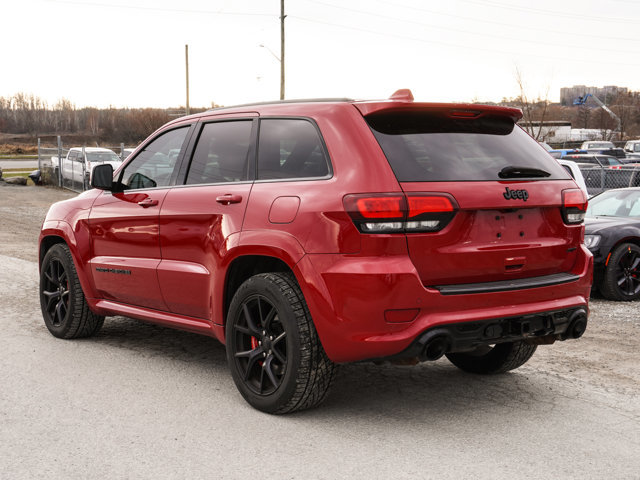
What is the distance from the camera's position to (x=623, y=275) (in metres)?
9.37

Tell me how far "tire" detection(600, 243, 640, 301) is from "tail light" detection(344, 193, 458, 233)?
5.88 m

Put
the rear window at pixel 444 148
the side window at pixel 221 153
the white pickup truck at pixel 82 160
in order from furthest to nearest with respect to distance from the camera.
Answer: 1. the white pickup truck at pixel 82 160
2. the side window at pixel 221 153
3. the rear window at pixel 444 148

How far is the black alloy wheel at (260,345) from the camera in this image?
4586 millimetres

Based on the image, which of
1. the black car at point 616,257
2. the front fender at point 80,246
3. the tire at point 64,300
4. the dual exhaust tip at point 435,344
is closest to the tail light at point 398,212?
the dual exhaust tip at point 435,344

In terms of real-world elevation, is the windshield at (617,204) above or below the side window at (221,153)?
below

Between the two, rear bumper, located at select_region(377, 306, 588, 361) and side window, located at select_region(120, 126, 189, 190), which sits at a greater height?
side window, located at select_region(120, 126, 189, 190)

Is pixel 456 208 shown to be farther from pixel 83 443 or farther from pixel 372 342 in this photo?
pixel 83 443

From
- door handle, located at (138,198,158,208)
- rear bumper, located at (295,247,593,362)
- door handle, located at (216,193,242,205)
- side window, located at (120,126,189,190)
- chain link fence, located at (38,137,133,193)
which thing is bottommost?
chain link fence, located at (38,137,133,193)

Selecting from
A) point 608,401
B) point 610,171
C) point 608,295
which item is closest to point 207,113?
point 608,401

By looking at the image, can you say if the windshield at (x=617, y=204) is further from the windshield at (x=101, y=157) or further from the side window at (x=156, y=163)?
the windshield at (x=101, y=157)

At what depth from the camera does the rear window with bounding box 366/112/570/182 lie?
424 cm

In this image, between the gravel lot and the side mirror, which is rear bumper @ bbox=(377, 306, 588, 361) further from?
the side mirror

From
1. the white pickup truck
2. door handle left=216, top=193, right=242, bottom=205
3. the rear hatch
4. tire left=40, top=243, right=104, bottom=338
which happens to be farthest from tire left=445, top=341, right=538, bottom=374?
the white pickup truck

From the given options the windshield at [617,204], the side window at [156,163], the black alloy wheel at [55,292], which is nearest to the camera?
the side window at [156,163]
